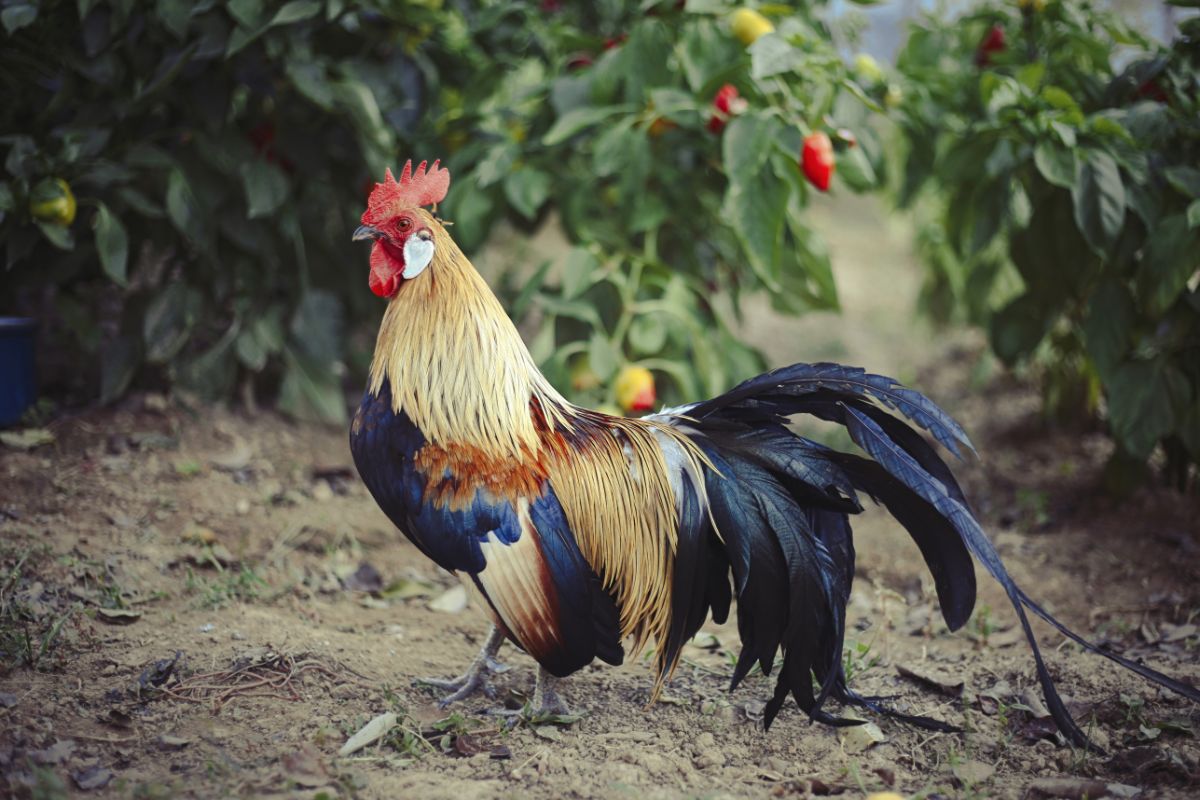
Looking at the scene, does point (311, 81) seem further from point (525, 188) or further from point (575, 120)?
point (575, 120)

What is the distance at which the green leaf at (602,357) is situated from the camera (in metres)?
3.78

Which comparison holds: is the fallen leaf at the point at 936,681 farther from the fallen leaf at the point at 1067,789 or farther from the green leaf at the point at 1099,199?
the green leaf at the point at 1099,199

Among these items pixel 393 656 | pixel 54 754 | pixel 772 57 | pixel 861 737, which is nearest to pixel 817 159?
pixel 772 57

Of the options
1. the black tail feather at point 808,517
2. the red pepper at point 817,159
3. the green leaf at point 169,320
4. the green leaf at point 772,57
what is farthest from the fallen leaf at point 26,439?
the red pepper at point 817,159

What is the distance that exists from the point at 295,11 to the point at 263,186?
2.24 feet

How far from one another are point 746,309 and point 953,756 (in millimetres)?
5609

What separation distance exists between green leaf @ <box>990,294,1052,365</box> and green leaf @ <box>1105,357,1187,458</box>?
64 cm

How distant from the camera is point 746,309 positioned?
305 inches

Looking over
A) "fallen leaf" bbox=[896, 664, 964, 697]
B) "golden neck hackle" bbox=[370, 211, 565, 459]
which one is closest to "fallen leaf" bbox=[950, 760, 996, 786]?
"fallen leaf" bbox=[896, 664, 964, 697]

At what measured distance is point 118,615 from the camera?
9.44 feet

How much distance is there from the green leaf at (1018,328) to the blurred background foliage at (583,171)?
10mm

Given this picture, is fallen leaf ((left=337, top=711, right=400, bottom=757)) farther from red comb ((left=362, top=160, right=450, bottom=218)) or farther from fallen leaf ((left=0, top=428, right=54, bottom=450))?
fallen leaf ((left=0, top=428, right=54, bottom=450))

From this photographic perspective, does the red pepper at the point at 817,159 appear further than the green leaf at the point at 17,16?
Yes

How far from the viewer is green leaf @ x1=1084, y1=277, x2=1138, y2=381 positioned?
360 centimetres
